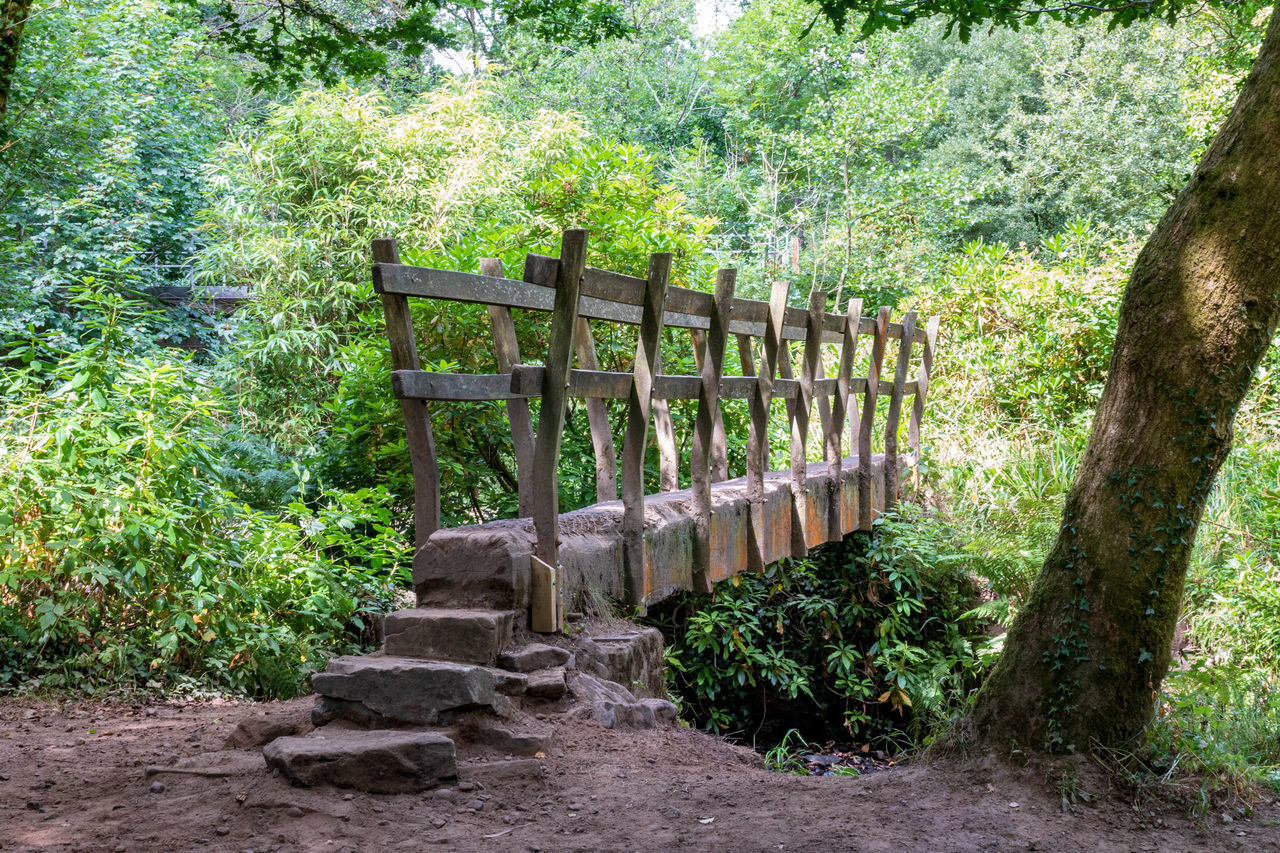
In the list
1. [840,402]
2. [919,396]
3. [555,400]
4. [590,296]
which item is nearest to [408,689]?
[555,400]

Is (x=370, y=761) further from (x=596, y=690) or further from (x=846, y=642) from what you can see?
(x=846, y=642)

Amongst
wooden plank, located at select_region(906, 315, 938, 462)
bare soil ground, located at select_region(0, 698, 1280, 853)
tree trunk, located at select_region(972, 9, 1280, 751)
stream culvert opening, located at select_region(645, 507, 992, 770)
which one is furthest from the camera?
wooden plank, located at select_region(906, 315, 938, 462)

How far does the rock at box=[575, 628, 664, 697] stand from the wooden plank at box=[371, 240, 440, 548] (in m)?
0.84

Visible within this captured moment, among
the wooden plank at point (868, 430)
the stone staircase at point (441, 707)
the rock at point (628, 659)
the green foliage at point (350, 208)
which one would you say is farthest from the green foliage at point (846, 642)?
the stone staircase at point (441, 707)

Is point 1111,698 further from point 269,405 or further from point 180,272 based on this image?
point 180,272

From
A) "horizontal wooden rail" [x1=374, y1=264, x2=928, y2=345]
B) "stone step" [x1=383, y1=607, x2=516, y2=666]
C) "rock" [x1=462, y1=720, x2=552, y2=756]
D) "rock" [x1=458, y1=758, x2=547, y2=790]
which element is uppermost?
"horizontal wooden rail" [x1=374, y1=264, x2=928, y2=345]

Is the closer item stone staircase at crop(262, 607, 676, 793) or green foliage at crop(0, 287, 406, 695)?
stone staircase at crop(262, 607, 676, 793)

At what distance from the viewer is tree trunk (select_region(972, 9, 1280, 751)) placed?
3654 millimetres

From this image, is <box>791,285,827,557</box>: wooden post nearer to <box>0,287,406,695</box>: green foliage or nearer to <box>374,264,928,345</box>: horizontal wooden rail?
<box>374,264,928,345</box>: horizontal wooden rail

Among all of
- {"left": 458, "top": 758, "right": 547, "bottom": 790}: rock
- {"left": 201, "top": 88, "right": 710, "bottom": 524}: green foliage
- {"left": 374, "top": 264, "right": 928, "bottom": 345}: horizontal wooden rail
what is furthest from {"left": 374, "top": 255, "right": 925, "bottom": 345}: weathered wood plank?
{"left": 201, "top": 88, "right": 710, "bottom": 524}: green foliage

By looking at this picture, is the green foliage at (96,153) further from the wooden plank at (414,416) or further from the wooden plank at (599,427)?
the wooden plank at (414,416)

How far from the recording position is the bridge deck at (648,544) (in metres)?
4.20

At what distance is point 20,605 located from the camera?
5172 millimetres

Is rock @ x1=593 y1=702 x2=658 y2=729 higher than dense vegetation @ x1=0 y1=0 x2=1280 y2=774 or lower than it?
lower
